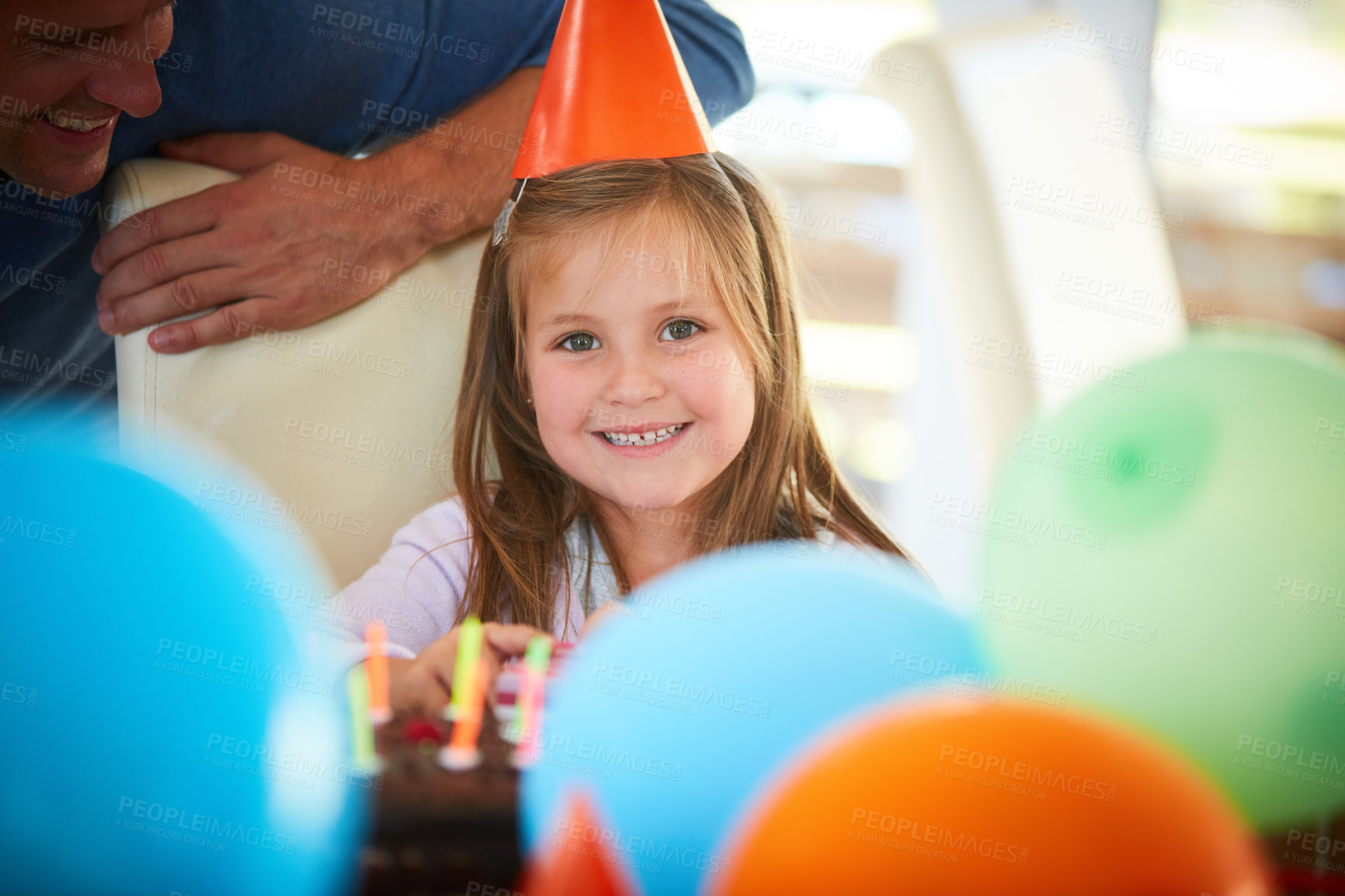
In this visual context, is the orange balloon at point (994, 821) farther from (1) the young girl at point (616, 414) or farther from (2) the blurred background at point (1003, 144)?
(1) the young girl at point (616, 414)

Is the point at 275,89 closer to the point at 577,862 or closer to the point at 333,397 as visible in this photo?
the point at 333,397

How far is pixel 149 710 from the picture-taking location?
53cm

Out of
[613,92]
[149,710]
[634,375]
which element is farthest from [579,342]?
[149,710]

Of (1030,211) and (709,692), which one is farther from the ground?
(1030,211)

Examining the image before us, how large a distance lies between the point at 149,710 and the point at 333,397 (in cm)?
61

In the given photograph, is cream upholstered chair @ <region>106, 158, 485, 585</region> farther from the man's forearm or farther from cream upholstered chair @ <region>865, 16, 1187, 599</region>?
cream upholstered chair @ <region>865, 16, 1187, 599</region>

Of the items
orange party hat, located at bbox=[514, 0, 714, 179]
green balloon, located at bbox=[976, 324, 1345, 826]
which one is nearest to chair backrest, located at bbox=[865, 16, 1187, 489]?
orange party hat, located at bbox=[514, 0, 714, 179]

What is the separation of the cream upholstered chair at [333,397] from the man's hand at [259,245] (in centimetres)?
2

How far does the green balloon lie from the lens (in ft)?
1.98

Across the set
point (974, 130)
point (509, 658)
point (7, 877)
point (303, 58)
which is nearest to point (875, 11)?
point (974, 130)

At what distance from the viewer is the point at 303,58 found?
107cm

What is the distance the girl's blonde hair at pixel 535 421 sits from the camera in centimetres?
103

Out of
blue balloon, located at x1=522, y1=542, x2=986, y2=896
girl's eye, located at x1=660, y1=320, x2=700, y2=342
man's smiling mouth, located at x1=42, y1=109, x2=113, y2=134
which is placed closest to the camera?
blue balloon, located at x1=522, y1=542, x2=986, y2=896

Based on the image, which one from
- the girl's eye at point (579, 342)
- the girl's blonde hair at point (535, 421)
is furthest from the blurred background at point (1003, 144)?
the girl's eye at point (579, 342)
